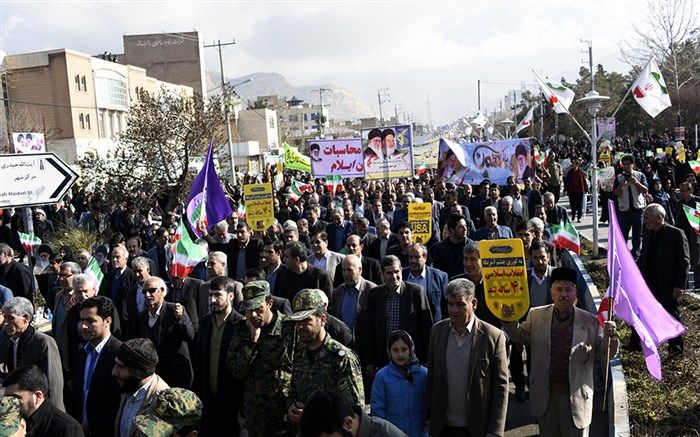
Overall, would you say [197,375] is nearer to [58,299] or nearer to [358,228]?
[58,299]

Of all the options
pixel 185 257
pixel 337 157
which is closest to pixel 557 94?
pixel 337 157

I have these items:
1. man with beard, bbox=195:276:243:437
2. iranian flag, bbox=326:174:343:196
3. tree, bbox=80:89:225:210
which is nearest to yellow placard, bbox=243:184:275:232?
man with beard, bbox=195:276:243:437

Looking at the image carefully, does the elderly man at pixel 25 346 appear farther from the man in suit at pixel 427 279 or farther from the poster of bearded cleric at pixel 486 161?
the poster of bearded cleric at pixel 486 161

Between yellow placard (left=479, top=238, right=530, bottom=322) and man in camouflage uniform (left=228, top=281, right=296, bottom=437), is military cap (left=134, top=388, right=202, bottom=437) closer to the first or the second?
man in camouflage uniform (left=228, top=281, right=296, bottom=437)

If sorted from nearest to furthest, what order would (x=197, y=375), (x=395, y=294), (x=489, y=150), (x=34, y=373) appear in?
(x=34, y=373) → (x=197, y=375) → (x=395, y=294) → (x=489, y=150)

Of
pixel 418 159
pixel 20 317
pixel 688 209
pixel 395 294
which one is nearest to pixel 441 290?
pixel 395 294

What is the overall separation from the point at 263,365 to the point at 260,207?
309 inches

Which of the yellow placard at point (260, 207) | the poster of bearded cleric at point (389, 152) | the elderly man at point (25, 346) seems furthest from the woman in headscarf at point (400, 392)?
the poster of bearded cleric at point (389, 152)

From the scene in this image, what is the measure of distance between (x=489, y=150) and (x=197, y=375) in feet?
42.8

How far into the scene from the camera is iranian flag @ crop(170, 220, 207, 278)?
10.0m

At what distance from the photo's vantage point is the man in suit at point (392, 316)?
6621 mm

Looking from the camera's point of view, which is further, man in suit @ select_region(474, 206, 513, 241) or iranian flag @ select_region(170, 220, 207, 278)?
iranian flag @ select_region(170, 220, 207, 278)

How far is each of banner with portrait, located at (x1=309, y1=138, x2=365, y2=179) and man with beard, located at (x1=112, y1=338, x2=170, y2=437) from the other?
1541 centimetres

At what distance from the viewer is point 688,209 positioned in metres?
11.4
